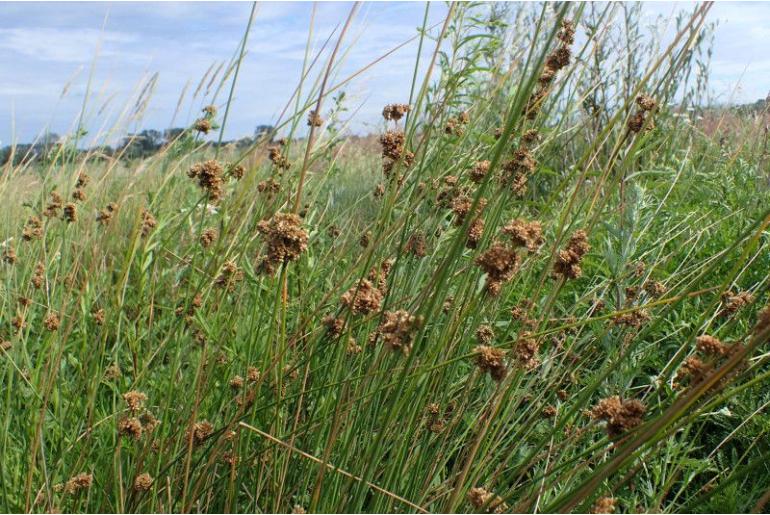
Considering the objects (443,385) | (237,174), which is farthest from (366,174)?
(443,385)

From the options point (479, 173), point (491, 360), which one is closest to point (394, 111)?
point (479, 173)

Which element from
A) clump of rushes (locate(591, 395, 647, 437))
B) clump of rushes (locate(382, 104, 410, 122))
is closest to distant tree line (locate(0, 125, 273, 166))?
clump of rushes (locate(382, 104, 410, 122))

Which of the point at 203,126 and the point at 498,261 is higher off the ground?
the point at 203,126

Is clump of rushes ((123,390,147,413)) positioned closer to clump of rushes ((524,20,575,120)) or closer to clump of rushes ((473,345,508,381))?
clump of rushes ((473,345,508,381))

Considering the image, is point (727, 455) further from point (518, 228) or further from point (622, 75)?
point (622, 75)

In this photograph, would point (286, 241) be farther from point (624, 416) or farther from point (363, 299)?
point (624, 416)

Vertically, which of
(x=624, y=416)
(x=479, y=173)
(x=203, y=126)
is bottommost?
(x=624, y=416)

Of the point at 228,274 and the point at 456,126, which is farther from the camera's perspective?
the point at 456,126

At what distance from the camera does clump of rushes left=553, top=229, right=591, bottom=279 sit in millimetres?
1252

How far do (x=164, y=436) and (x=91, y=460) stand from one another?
1.29 ft

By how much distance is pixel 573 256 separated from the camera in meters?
1.26

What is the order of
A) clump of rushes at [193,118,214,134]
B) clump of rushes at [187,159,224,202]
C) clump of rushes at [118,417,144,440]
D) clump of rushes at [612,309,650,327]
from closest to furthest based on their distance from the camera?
clump of rushes at [118,417,144,440], clump of rushes at [187,159,224,202], clump of rushes at [612,309,650,327], clump of rushes at [193,118,214,134]

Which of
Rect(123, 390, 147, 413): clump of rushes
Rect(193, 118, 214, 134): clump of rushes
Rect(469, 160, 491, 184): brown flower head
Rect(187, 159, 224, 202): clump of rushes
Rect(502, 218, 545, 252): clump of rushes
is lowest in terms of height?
Rect(123, 390, 147, 413): clump of rushes

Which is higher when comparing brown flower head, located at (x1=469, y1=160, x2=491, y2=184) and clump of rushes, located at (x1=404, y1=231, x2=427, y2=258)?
brown flower head, located at (x1=469, y1=160, x2=491, y2=184)
